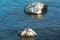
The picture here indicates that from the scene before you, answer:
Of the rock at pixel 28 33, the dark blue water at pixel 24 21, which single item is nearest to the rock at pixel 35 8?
the dark blue water at pixel 24 21

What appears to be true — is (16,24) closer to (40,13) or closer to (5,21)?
(5,21)

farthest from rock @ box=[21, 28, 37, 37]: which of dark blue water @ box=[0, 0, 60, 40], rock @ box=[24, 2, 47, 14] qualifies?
rock @ box=[24, 2, 47, 14]

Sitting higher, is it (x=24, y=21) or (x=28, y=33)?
(x=24, y=21)

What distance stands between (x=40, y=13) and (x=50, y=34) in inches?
250

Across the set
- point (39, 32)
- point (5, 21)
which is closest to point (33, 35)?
point (39, 32)

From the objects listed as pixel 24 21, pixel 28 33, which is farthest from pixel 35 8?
pixel 28 33

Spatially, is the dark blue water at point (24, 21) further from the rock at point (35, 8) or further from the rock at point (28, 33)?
the rock at point (35, 8)

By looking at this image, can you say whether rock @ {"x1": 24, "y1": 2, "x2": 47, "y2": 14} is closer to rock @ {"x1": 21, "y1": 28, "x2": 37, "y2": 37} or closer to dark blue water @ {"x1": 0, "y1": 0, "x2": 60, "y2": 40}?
dark blue water @ {"x1": 0, "y1": 0, "x2": 60, "y2": 40}

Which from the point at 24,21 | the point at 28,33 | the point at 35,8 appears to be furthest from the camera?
the point at 35,8

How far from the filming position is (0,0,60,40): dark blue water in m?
24.2

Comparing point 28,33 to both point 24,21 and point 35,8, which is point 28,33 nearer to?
point 24,21

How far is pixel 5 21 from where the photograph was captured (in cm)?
2744

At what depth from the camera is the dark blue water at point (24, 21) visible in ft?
79.4

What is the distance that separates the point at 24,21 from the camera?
27.4m
